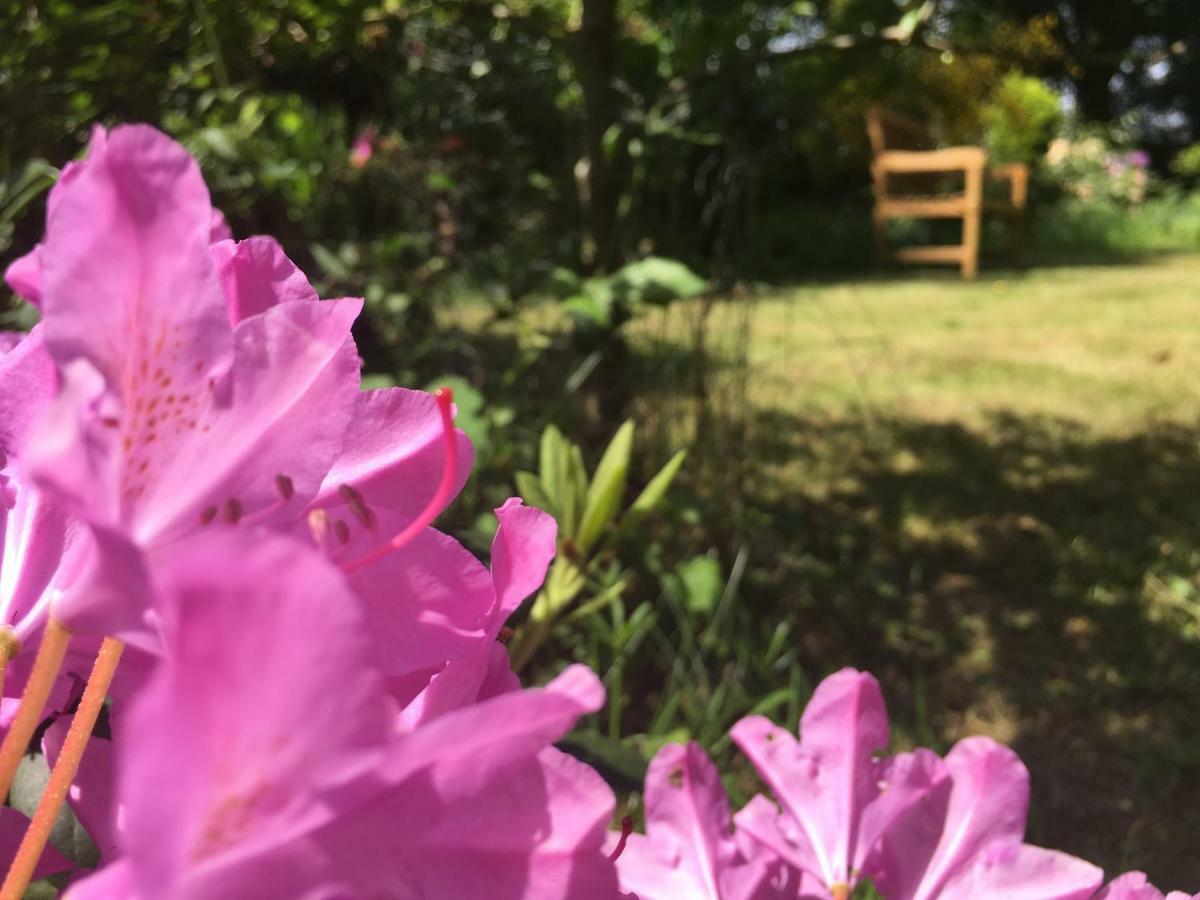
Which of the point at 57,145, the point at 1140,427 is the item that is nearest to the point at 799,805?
the point at 57,145

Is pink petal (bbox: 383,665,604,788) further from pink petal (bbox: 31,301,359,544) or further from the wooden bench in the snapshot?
the wooden bench

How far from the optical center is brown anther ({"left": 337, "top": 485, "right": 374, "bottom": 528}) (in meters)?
0.26

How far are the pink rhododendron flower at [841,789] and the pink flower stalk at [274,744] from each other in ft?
0.83

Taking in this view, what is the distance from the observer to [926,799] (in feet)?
1.37

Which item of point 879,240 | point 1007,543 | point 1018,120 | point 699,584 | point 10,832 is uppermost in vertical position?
point 10,832

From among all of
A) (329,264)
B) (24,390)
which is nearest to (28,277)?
(24,390)

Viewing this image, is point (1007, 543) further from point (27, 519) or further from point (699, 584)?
point (27, 519)

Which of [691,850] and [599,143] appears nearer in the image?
[691,850]

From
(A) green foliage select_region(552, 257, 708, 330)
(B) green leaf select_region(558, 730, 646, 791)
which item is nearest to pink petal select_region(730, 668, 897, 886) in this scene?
(B) green leaf select_region(558, 730, 646, 791)

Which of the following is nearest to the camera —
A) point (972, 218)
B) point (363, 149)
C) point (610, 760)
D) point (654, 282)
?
point (610, 760)

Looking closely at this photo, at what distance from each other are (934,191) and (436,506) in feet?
34.6

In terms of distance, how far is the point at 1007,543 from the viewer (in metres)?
3.07

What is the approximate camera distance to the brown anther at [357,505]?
0.26 m

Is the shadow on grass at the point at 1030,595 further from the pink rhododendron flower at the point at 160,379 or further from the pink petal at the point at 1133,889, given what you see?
the pink rhododendron flower at the point at 160,379
